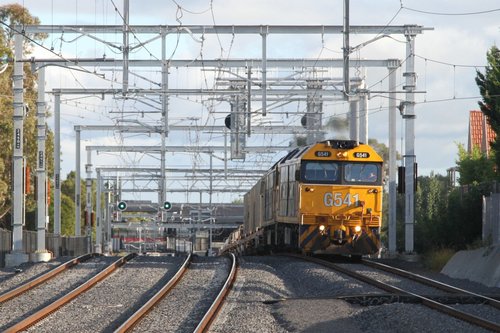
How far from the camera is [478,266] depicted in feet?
90.7

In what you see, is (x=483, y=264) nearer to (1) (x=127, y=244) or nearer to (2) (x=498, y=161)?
(2) (x=498, y=161)

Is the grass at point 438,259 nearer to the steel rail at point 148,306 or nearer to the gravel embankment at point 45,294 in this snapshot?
the steel rail at point 148,306

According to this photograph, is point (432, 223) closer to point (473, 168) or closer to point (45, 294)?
point (473, 168)

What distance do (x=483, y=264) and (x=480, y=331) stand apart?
12.1m

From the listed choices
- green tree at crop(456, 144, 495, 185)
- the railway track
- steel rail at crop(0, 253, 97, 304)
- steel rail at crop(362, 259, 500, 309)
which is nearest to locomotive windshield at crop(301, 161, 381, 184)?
steel rail at crop(362, 259, 500, 309)

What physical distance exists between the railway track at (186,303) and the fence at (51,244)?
42.2 feet

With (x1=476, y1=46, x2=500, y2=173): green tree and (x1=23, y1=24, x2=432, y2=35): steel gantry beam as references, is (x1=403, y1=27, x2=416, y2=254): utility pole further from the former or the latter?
(x1=476, y1=46, x2=500, y2=173): green tree

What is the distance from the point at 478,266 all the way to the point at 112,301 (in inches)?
425

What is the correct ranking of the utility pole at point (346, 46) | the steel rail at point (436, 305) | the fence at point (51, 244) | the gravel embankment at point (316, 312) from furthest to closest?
the fence at point (51, 244) → the utility pole at point (346, 46) → the gravel embankment at point (316, 312) → the steel rail at point (436, 305)

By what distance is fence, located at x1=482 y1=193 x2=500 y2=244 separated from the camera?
29.6m

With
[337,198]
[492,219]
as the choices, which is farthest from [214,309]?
[492,219]

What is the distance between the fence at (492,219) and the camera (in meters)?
29.6

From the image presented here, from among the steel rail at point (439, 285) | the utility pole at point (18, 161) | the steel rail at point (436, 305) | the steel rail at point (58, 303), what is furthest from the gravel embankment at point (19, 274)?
the steel rail at point (439, 285)

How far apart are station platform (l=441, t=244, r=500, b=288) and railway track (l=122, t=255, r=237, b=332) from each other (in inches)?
233
